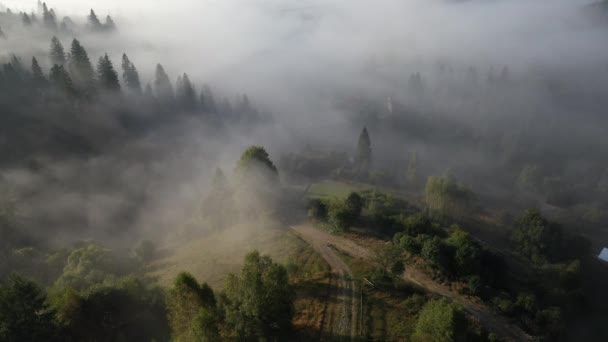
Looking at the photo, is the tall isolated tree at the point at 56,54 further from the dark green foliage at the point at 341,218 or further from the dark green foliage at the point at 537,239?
the dark green foliage at the point at 537,239

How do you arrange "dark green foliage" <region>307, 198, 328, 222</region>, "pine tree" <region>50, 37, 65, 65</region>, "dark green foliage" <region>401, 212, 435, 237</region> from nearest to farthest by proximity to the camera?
"dark green foliage" <region>401, 212, 435, 237</region> < "dark green foliage" <region>307, 198, 328, 222</region> < "pine tree" <region>50, 37, 65, 65</region>

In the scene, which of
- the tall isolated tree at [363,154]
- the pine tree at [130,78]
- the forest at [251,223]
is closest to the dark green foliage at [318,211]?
the forest at [251,223]

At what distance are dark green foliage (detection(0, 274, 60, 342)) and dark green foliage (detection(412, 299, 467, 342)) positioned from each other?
4185 centimetres

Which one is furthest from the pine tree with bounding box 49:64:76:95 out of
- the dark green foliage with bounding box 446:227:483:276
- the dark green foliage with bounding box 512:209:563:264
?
the dark green foliage with bounding box 512:209:563:264

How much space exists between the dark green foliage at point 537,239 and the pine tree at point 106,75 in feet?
423

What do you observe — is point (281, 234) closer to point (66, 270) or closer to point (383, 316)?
point (383, 316)

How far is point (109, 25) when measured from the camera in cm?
17875

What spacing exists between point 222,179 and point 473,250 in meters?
56.8

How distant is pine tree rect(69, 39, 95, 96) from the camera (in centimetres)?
11412

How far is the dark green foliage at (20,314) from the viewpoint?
3825cm

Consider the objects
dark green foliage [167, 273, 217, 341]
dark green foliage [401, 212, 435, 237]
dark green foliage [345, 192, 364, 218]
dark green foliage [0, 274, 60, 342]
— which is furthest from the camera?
dark green foliage [345, 192, 364, 218]

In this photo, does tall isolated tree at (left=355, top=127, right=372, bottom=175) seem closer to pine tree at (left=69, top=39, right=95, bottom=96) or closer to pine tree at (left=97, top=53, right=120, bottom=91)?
pine tree at (left=97, top=53, right=120, bottom=91)

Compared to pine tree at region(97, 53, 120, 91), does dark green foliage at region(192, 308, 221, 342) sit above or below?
below

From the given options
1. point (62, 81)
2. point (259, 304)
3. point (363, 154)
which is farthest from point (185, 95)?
point (259, 304)
